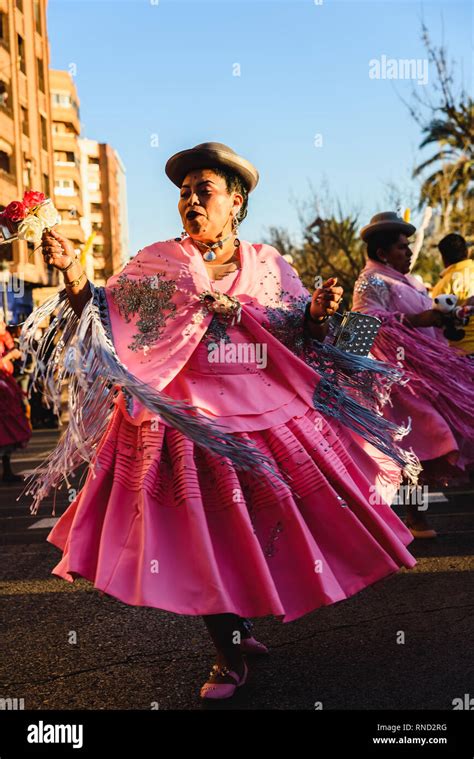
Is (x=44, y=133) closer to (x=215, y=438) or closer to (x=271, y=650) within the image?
(x=271, y=650)

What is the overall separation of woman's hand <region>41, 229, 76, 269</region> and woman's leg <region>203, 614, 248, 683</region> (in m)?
1.39

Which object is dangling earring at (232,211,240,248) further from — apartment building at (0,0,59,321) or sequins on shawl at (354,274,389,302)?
apartment building at (0,0,59,321)

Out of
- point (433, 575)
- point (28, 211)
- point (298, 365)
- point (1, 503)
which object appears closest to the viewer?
point (28, 211)

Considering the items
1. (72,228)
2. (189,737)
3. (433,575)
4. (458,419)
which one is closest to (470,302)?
(458,419)

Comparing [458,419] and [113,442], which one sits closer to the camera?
[113,442]

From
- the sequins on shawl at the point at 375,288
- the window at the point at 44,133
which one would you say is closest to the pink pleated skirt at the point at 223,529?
the sequins on shawl at the point at 375,288

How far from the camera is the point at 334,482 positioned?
12.7 ft

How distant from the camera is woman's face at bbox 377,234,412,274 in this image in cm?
694

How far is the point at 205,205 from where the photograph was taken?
4184mm

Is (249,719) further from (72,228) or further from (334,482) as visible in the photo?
(72,228)

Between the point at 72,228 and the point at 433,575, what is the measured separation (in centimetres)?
7398

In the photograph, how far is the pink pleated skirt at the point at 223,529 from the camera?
349 cm

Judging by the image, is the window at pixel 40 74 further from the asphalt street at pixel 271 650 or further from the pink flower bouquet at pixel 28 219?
the pink flower bouquet at pixel 28 219

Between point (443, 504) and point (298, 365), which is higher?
point (298, 365)
